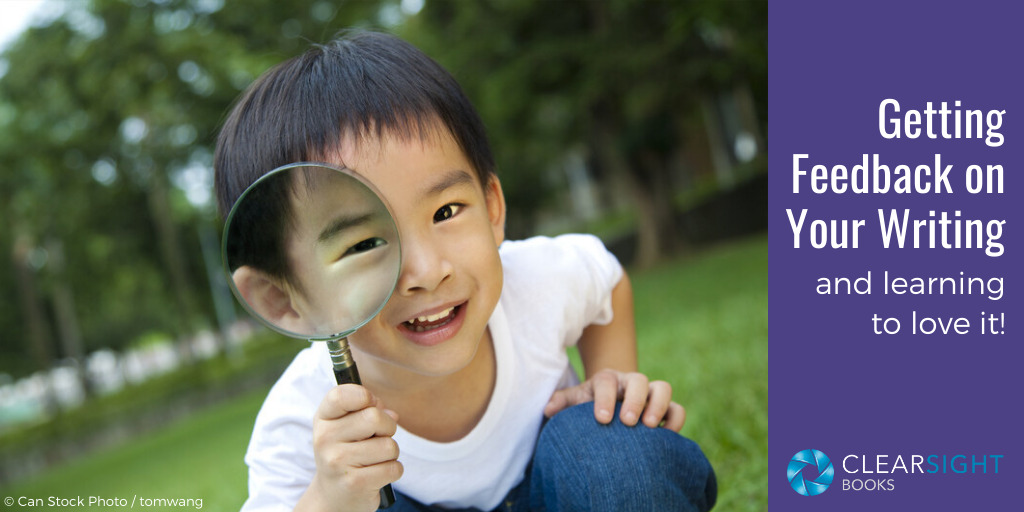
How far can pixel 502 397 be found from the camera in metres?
2.29

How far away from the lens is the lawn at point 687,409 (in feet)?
11.7

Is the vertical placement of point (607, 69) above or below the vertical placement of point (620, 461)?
above

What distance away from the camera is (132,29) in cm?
1212

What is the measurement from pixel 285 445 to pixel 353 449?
17.6 inches

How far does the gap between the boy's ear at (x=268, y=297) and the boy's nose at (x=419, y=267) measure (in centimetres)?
22

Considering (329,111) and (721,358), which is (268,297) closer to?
(329,111)

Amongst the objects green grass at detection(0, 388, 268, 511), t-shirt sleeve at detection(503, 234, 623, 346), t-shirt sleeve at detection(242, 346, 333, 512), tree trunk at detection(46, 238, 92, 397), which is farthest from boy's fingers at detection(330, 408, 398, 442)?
tree trunk at detection(46, 238, 92, 397)
